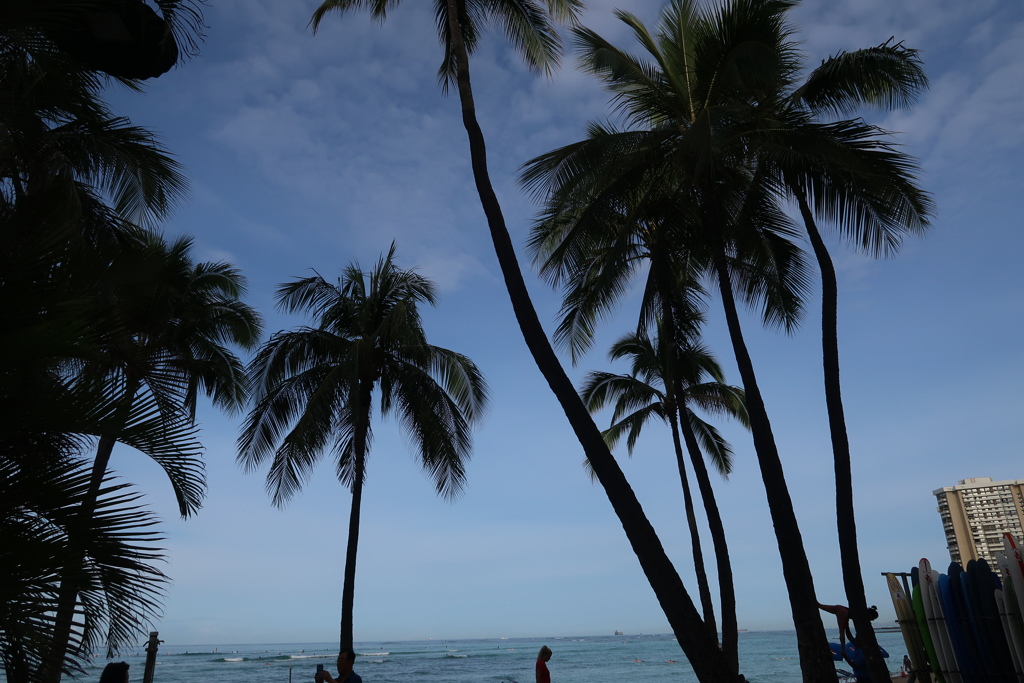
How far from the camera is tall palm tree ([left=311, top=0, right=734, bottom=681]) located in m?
6.67

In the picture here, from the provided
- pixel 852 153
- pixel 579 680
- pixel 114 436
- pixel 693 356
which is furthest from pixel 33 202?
pixel 579 680

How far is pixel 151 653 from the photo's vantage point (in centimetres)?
1309

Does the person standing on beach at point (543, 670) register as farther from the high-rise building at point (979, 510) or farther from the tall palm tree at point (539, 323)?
the high-rise building at point (979, 510)

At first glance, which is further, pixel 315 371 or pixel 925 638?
pixel 315 371

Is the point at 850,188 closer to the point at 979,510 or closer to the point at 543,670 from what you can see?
the point at 543,670

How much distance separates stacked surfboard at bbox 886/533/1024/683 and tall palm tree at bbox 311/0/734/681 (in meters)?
5.04

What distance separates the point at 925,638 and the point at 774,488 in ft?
12.9

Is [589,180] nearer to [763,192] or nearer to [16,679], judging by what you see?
[763,192]

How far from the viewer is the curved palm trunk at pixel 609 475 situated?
6543 mm

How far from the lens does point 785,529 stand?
9227 mm

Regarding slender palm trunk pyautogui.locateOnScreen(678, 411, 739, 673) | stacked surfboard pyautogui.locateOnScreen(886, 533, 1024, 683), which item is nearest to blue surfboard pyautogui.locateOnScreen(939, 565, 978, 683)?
stacked surfboard pyautogui.locateOnScreen(886, 533, 1024, 683)

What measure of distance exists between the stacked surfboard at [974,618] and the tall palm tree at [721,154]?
2.55 meters

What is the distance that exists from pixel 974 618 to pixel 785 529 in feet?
10.2

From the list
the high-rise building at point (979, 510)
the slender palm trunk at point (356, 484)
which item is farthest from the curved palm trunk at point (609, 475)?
the high-rise building at point (979, 510)
